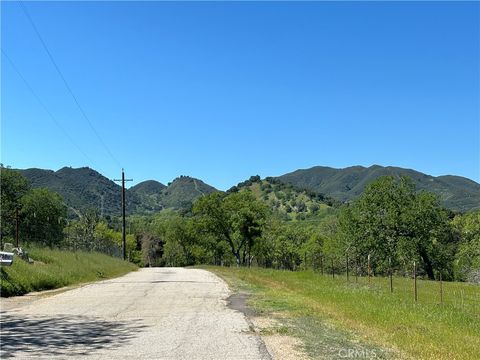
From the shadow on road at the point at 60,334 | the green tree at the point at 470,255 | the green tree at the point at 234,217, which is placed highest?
the green tree at the point at 234,217

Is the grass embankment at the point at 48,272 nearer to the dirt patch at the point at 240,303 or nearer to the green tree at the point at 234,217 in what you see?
the dirt patch at the point at 240,303

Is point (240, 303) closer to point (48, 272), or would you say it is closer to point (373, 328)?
point (373, 328)

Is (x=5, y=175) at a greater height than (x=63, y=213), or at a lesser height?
greater

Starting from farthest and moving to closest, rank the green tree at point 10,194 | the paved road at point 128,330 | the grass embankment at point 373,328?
1. the green tree at point 10,194
2. the paved road at point 128,330
3. the grass embankment at point 373,328

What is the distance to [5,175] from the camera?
77.9 metres

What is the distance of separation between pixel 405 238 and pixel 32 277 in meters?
43.6

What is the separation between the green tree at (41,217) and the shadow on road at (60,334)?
67.0m

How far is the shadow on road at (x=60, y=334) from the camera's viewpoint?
8.34 m

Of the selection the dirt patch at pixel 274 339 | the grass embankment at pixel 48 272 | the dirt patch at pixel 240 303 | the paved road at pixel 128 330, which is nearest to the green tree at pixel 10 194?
the grass embankment at pixel 48 272

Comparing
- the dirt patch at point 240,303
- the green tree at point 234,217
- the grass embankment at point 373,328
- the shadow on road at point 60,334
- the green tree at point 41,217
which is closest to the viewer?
the grass embankment at point 373,328

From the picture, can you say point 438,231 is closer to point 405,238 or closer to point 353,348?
point 405,238

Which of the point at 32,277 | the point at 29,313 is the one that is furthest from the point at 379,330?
the point at 32,277

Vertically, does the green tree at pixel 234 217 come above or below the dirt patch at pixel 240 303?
above

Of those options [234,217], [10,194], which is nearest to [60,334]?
[234,217]
